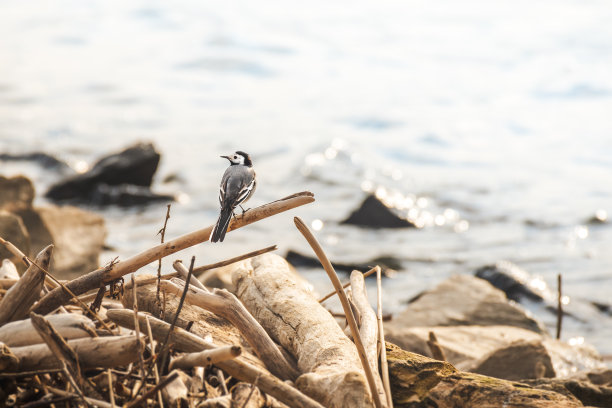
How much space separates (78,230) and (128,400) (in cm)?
806

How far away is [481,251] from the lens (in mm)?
13656

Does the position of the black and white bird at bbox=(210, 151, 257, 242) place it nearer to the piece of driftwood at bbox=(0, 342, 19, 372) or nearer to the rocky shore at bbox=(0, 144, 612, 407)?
the rocky shore at bbox=(0, 144, 612, 407)

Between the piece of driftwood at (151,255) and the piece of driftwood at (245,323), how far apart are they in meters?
0.28

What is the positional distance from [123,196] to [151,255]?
12.3m

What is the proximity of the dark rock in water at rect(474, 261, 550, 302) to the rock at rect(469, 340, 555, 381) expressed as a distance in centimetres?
458

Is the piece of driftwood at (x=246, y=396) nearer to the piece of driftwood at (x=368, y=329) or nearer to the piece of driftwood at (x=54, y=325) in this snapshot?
the piece of driftwood at (x=368, y=329)

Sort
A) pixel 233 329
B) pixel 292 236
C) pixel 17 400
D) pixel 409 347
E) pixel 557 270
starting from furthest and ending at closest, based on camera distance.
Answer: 1. pixel 292 236
2. pixel 557 270
3. pixel 409 347
4. pixel 233 329
5. pixel 17 400

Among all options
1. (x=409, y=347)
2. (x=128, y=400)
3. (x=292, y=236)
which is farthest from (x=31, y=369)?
(x=292, y=236)

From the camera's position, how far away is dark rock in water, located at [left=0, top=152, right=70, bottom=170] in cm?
1792

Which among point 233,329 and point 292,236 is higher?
point 233,329

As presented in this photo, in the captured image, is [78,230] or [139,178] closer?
Answer: [78,230]

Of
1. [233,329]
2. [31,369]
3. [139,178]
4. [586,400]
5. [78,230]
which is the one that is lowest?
[139,178]

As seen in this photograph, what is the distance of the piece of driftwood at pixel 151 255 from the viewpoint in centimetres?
366

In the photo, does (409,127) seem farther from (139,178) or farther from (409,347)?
(409,347)
